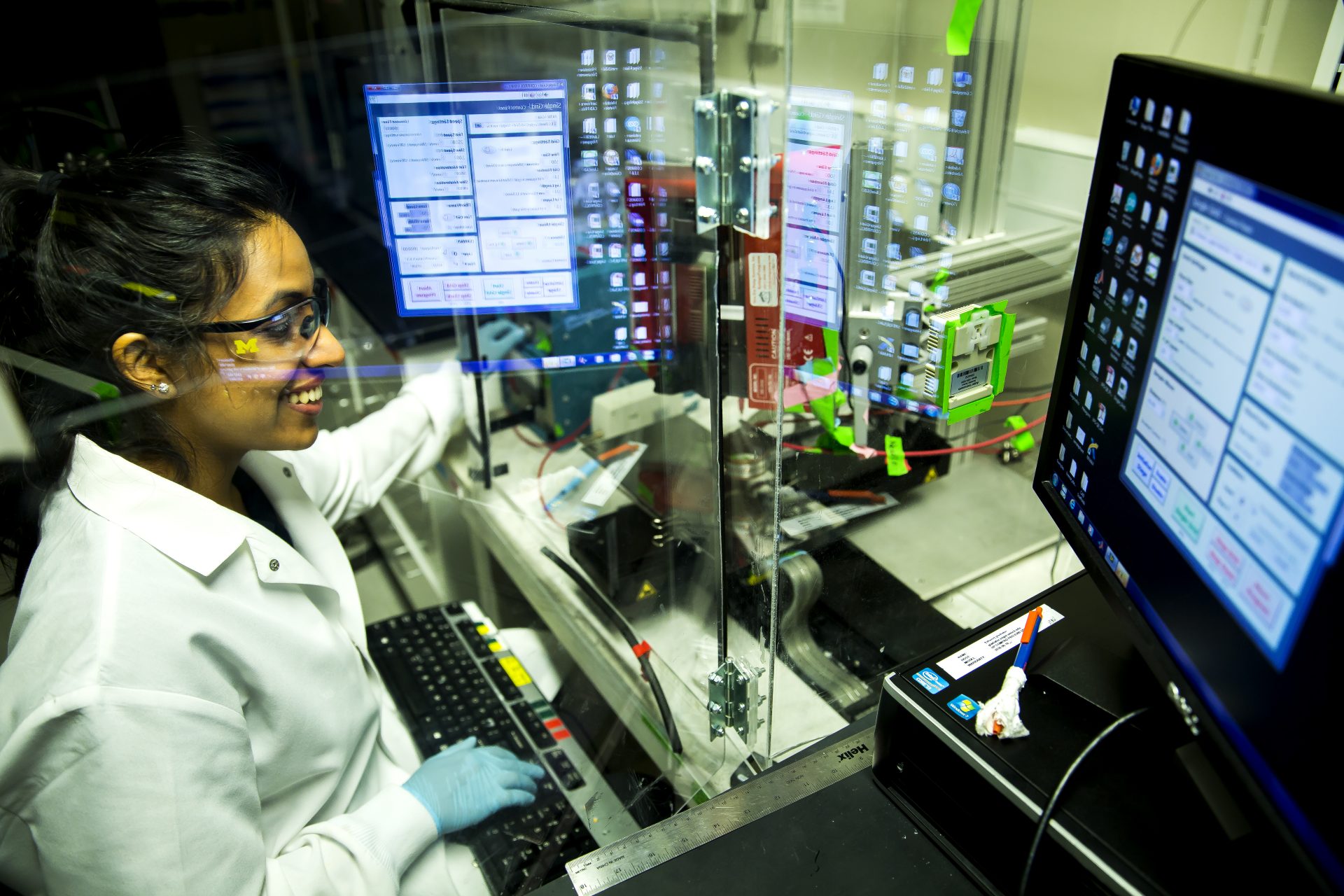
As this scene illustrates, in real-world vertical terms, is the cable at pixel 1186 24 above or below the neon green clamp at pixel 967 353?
above

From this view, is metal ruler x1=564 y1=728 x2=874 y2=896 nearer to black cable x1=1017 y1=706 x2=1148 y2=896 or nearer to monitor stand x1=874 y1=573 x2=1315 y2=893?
monitor stand x1=874 y1=573 x2=1315 y2=893

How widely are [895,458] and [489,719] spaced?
67cm

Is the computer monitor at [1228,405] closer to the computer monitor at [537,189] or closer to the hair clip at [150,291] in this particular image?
the computer monitor at [537,189]

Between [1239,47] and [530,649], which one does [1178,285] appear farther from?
[530,649]

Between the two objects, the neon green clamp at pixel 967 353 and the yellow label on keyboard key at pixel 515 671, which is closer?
the neon green clamp at pixel 967 353

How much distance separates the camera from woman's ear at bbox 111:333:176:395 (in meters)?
0.81

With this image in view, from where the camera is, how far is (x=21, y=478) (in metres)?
0.84

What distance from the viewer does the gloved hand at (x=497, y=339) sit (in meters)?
1.49

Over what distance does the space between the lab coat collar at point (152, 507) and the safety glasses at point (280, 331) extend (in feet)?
0.51

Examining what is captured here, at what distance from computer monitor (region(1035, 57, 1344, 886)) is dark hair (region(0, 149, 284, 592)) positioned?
818mm

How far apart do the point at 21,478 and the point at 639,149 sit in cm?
76

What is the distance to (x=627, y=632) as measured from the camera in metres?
1.13

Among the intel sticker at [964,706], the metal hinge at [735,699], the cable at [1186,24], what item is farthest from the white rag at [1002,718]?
the cable at [1186,24]

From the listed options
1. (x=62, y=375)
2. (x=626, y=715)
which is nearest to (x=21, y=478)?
(x=62, y=375)
